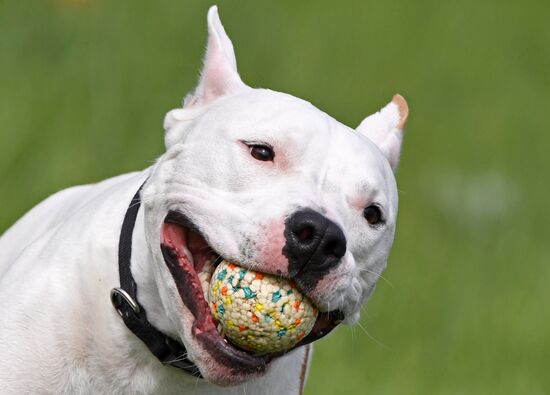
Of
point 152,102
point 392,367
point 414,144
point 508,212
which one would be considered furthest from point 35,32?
point 392,367

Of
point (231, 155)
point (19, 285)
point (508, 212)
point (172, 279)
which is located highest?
point (231, 155)

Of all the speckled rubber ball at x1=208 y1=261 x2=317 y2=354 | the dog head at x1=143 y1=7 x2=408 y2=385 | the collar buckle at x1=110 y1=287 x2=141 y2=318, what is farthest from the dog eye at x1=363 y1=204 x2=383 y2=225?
the collar buckle at x1=110 y1=287 x2=141 y2=318

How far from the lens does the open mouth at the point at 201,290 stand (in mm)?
4391

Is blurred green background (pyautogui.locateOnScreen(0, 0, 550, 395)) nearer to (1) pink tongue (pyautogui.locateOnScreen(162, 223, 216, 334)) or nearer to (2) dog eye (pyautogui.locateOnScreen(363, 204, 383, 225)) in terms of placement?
(2) dog eye (pyautogui.locateOnScreen(363, 204, 383, 225))

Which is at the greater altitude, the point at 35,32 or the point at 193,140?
the point at 193,140

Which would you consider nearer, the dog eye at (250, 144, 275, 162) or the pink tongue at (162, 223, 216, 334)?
the pink tongue at (162, 223, 216, 334)

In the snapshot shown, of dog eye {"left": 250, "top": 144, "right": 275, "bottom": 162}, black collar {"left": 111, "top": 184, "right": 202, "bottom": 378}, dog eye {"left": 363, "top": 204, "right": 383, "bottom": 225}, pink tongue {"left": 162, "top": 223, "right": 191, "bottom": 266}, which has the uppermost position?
dog eye {"left": 250, "top": 144, "right": 275, "bottom": 162}

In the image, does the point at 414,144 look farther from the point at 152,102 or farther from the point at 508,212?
the point at 152,102

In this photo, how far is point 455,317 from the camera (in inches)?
346

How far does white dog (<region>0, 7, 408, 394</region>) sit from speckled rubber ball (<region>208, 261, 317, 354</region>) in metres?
0.04

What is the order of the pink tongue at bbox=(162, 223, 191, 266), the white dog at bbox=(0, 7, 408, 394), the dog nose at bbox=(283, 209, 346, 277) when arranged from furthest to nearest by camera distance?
the pink tongue at bbox=(162, 223, 191, 266), the white dog at bbox=(0, 7, 408, 394), the dog nose at bbox=(283, 209, 346, 277)

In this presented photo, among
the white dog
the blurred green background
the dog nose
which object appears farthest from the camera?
the blurred green background

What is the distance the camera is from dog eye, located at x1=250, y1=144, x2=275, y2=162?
459 centimetres

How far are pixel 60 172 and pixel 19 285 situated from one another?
4.80 m
